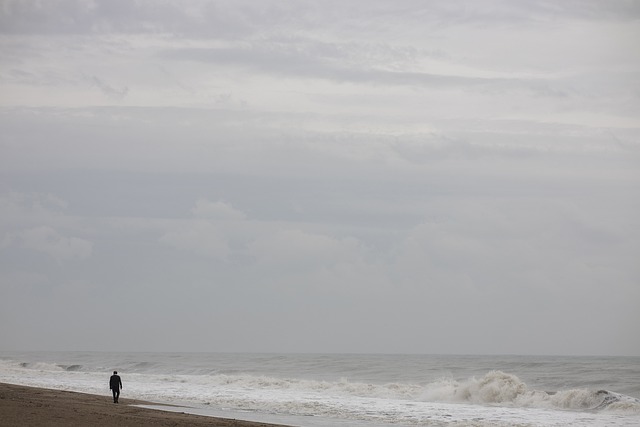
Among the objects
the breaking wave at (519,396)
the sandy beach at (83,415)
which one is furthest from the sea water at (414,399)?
the sandy beach at (83,415)

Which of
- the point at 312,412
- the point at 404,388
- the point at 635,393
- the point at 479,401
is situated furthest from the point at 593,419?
the point at 404,388

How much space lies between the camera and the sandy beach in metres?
18.1

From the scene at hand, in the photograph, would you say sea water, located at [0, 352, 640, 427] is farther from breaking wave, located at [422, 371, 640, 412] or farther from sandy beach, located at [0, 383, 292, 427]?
sandy beach, located at [0, 383, 292, 427]

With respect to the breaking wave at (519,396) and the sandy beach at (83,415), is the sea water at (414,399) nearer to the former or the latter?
the breaking wave at (519,396)

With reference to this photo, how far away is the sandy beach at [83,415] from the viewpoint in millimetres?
18141

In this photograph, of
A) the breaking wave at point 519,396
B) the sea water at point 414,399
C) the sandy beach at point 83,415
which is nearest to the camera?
the sandy beach at point 83,415

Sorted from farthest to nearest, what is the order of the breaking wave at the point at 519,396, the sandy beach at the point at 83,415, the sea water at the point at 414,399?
the breaking wave at the point at 519,396, the sea water at the point at 414,399, the sandy beach at the point at 83,415

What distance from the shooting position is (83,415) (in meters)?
20.0

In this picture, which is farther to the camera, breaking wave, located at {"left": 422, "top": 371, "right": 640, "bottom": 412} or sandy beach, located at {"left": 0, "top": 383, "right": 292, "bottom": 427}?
breaking wave, located at {"left": 422, "top": 371, "right": 640, "bottom": 412}

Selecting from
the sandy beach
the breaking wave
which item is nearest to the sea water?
the breaking wave

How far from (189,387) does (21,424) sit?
77.1ft

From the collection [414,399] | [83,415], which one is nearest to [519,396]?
[414,399]

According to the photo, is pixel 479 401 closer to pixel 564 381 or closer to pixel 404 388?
pixel 404 388

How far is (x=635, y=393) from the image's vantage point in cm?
3566
